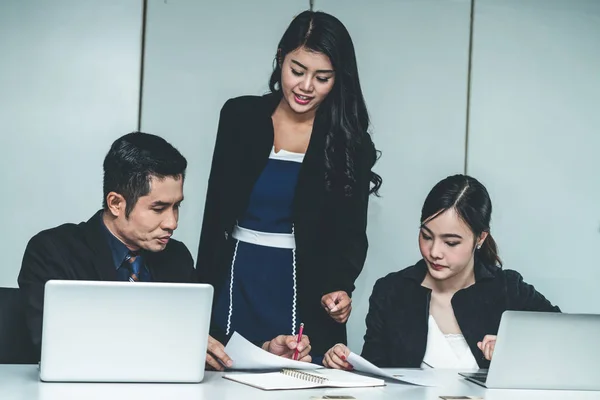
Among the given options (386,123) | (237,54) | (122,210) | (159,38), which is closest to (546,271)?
(386,123)

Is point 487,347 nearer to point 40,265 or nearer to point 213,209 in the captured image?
point 213,209

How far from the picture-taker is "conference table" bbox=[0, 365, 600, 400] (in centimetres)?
169

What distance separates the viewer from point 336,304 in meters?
2.46

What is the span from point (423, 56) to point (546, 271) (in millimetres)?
1078

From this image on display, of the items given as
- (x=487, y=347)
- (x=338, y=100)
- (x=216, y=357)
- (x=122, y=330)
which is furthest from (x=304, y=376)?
(x=338, y=100)

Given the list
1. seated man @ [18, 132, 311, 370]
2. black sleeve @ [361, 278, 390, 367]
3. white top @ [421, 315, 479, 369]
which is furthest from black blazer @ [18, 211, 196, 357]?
white top @ [421, 315, 479, 369]

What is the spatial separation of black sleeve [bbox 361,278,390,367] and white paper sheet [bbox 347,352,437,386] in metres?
0.56

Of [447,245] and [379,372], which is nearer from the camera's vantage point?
[379,372]

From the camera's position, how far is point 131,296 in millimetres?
1735

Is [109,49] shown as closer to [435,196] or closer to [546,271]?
[435,196]

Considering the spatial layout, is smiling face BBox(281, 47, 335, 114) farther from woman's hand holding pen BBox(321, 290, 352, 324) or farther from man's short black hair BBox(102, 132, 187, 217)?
woman's hand holding pen BBox(321, 290, 352, 324)

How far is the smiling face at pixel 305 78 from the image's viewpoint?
2539 mm

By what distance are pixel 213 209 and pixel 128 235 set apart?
353 mm

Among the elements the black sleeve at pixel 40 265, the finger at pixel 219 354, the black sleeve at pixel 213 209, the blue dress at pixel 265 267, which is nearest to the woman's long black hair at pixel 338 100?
the blue dress at pixel 265 267
